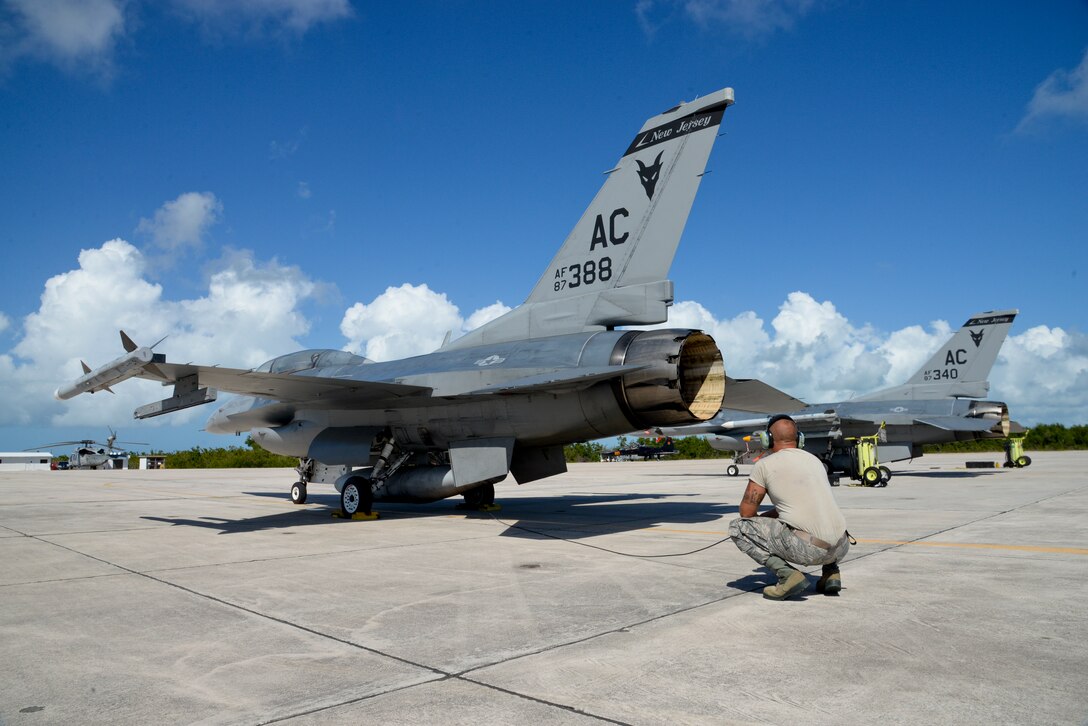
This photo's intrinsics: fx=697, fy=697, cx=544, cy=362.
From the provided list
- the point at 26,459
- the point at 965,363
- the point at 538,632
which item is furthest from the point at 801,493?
the point at 26,459

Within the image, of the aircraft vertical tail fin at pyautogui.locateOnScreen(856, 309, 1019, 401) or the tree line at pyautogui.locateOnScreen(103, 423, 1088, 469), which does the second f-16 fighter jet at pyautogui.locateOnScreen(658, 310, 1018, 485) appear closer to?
the aircraft vertical tail fin at pyautogui.locateOnScreen(856, 309, 1019, 401)

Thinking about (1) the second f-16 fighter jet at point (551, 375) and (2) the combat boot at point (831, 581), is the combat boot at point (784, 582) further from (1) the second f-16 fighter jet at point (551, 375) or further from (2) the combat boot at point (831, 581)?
(1) the second f-16 fighter jet at point (551, 375)

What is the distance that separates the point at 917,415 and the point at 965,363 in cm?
348

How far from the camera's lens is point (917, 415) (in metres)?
25.1

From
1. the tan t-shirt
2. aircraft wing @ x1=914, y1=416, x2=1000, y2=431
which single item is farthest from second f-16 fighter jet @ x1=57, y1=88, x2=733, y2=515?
Answer: aircraft wing @ x1=914, y1=416, x2=1000, y2=431

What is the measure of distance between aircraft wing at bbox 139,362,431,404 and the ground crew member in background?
6.63 meters

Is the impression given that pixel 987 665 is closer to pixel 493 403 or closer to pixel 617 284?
pixel 617 284

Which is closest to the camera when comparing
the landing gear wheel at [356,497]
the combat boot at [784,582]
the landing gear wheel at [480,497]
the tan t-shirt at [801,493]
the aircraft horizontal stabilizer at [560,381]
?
the combat boot at [784,582]

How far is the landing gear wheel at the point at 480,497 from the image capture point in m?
13.6

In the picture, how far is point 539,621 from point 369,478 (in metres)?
8.30

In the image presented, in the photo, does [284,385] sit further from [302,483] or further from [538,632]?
[538,632]

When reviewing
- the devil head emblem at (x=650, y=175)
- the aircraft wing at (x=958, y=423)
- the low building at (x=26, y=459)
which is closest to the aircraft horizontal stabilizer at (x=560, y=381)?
the devil head emblem at (x=650, y=175)

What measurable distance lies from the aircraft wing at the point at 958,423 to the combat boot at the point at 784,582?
21347 mm

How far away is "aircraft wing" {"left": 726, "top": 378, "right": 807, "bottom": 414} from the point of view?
1104cm
